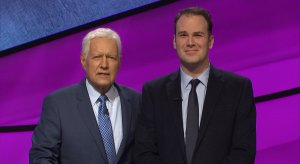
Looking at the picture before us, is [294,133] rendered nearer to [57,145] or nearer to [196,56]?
[196,56]

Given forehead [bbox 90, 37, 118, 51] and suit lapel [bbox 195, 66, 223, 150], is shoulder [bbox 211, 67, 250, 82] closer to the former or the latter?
suit lapel [bbox 195, 66, 223, 150]

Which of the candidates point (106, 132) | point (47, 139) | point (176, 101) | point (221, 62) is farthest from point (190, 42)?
point (221, 62)

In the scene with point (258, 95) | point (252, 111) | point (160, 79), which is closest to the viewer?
point (252, 111)

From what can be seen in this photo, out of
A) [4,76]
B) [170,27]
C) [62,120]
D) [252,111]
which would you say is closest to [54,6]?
[4,76]

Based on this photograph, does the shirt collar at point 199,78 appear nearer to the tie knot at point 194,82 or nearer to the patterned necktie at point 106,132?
the tie knot at point 194,82

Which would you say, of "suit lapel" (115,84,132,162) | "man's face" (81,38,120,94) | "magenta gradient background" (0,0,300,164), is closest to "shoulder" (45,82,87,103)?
"man's face" (81,38,120,94)

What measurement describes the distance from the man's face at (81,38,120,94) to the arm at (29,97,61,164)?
0.29 m

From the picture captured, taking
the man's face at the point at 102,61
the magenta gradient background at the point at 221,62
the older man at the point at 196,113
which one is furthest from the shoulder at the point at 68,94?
the magenta gradient background at the point at 221,62

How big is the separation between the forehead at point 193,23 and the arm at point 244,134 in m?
0.40

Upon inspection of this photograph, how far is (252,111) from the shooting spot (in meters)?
2.67

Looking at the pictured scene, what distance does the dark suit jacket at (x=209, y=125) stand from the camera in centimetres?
262

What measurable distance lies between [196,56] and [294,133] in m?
1.44

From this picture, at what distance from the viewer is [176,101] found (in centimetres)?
274

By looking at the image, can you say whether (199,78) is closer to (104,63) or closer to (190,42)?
(190,42)
